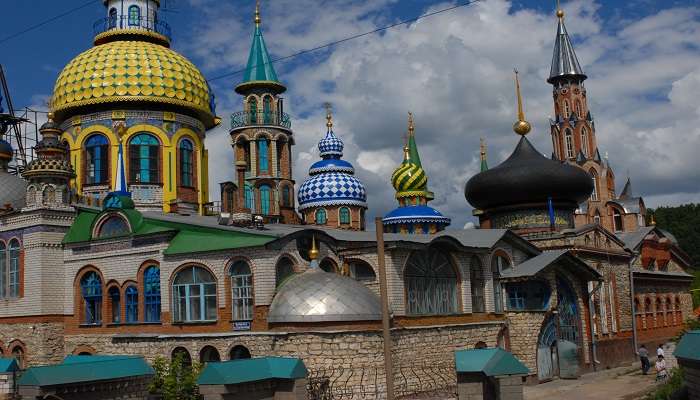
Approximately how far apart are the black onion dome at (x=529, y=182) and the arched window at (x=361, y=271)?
9.90 metres

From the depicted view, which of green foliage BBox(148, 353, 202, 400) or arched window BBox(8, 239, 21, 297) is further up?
arched window BBox(8, 239, 21, 297)

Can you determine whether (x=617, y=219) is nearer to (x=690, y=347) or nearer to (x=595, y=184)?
(x=595, y=184)

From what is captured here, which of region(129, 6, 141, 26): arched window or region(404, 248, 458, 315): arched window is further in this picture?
region(129, 6, 141, 26): arched window

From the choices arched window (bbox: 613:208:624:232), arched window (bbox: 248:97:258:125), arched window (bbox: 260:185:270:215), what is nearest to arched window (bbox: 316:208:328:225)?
arched window (bbox: 260:185:270:215)

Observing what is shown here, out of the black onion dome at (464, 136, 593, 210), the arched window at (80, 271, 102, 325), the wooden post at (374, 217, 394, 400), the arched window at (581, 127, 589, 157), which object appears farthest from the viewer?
the arched window at (581, 127, 589, 157)

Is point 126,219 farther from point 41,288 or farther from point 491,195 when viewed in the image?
point 491,195

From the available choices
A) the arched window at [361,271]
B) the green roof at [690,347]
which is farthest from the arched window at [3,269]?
the green roof at [690,347]

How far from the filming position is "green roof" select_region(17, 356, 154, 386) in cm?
1301

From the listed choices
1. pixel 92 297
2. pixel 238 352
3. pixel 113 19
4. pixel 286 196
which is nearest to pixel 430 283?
pixel 238 352

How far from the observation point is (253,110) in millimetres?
34062

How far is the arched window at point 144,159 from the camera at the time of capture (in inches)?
1064

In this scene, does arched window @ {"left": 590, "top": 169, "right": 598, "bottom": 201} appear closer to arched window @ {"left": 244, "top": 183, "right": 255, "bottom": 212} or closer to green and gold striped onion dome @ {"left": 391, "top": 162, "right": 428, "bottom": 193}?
green and gold striped onion dome @ {"left": 391, "top": 162, "right": 428, "bottom": 193}

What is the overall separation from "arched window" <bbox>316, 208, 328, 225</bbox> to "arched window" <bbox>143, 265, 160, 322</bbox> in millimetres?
15277

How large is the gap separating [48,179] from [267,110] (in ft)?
40.7
